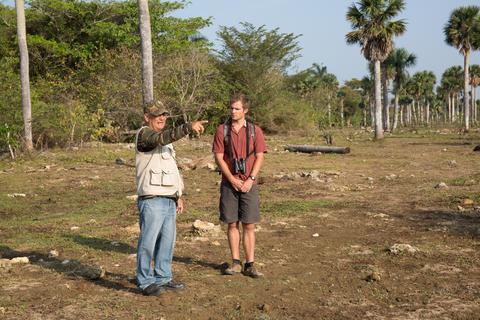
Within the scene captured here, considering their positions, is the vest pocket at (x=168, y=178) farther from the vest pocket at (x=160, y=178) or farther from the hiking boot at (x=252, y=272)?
the hiking boot at (x=252, y=272)

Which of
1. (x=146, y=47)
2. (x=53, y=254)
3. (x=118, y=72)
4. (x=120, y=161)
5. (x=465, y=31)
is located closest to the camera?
(x=53, y=254)

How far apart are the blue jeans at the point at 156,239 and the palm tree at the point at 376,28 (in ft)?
81.8

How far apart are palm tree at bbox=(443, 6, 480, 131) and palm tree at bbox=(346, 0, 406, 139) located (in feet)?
29.1

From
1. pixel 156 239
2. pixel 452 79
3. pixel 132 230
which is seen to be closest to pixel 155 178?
pixel 156 239

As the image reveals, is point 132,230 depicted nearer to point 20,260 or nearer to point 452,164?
point 20,260

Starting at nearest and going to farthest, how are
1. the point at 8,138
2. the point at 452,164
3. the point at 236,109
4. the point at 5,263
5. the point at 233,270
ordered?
the point at 236,109 → the point at 233,270 → the point at 5,263 → the point at 452,164 → the point at 8,138

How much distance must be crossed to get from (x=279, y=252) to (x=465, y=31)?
112 feet

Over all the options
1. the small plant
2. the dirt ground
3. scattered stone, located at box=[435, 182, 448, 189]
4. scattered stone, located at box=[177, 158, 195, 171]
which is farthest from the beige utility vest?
the small plant

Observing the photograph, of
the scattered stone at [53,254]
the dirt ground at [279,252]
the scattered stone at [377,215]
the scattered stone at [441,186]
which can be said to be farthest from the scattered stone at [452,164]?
the scattered stone at [53,254]

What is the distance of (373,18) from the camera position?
94.2 feet

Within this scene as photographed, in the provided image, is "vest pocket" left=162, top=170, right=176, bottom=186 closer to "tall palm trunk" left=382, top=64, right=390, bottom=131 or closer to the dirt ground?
the dirt ground

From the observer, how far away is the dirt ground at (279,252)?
4211 mm

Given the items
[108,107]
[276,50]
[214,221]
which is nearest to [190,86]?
[108,107]

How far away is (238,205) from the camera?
201 inches
